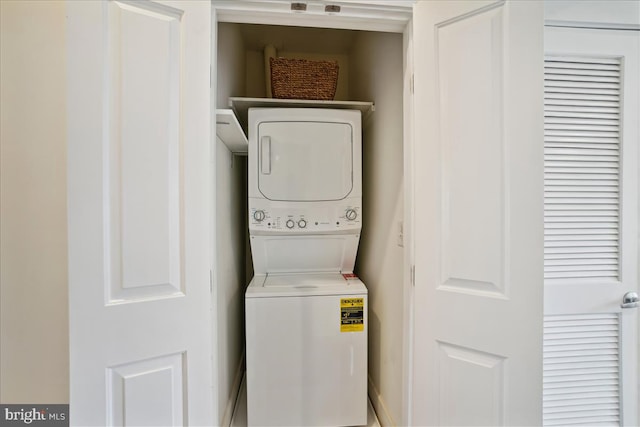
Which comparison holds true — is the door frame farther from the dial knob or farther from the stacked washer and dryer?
the dial knob

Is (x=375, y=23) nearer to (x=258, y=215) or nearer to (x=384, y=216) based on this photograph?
(x=384, y=216)

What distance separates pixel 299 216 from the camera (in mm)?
1780

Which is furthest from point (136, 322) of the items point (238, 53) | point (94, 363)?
point (238, 53)

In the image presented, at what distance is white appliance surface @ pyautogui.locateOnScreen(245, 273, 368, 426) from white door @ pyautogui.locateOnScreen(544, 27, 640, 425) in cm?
98

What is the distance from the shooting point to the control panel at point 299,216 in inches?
69.6

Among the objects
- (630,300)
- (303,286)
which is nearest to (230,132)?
(303,286)

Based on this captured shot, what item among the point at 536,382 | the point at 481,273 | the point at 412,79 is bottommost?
the point at 536,382

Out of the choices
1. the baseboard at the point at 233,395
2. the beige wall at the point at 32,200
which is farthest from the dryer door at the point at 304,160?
the baseboard at the point at 233,395

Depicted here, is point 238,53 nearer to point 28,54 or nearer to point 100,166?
point 28,54

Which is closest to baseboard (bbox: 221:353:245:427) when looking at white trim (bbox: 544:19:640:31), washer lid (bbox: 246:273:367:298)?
washer lid (bbox: 246:273:367:298)

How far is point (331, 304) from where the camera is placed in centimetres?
164

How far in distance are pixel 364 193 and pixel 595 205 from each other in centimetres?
126

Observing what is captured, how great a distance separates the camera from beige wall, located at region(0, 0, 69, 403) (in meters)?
1.02

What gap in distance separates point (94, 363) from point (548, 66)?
2151 mm
